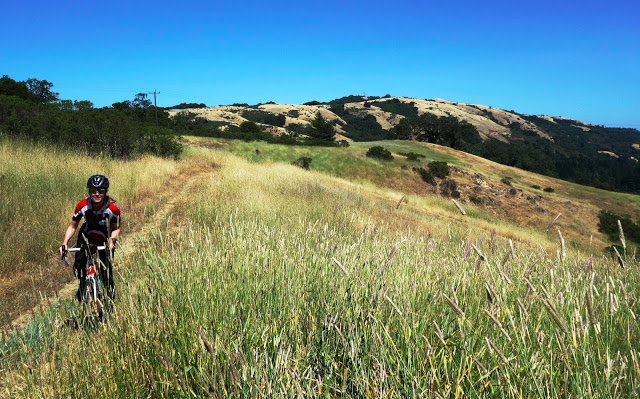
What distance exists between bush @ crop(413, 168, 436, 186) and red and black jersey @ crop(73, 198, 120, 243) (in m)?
33.0

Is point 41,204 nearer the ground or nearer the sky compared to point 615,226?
nearer the sky

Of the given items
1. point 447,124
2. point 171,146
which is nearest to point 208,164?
point 171,146

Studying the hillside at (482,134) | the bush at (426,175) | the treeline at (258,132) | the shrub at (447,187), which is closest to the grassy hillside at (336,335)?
the shrub at (447,187)

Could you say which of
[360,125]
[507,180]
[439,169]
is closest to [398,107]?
[360,125]

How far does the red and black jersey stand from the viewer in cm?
413

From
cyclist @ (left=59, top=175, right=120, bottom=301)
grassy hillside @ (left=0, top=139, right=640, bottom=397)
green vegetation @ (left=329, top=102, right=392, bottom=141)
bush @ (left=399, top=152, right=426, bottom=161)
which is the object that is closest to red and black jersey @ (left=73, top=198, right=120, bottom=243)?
cyclist @ (left=59, top=175, right=120, bottom=301)

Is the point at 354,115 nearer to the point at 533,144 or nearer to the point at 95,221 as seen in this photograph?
the point at 533,144

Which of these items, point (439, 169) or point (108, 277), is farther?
point (439, 169)

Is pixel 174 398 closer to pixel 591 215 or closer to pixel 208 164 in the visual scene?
pixel 208 164

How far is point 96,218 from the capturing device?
416 centimetres

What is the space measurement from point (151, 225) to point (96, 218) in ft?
13.9

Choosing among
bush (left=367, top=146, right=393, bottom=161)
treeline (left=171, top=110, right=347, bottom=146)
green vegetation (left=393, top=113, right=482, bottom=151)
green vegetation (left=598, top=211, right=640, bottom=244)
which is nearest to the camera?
green vegetation (left=598, top=211, right=640, bottom=244)

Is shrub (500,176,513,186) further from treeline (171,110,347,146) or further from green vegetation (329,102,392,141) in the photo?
green vegetation (329,102,392,141)

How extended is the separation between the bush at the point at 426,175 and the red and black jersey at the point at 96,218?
32974 millimetres
